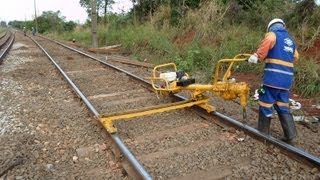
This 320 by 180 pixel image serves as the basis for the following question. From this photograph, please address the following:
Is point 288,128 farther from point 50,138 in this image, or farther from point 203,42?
point 203,42

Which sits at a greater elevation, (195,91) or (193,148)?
(195,91)

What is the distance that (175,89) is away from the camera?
5.97 m

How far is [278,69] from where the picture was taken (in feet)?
15.0

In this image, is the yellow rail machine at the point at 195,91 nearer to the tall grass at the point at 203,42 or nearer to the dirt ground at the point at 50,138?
the dirt ground at the point at 50,138

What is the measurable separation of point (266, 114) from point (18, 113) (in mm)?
4320

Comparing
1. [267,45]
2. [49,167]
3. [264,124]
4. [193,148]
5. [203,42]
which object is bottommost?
[49,167]

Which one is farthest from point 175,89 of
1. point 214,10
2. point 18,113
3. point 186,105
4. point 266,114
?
point 214,10

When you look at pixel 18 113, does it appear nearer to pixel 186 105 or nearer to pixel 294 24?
pixel 186 105

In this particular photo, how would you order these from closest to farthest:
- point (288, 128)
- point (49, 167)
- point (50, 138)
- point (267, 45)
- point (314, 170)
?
point (314, 170) < point (49, 167) < point (267, 45) < point (288, 128) < point (50, 138)

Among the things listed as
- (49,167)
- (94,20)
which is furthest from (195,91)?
(94,20)

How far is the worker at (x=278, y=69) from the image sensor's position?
14.9 feet

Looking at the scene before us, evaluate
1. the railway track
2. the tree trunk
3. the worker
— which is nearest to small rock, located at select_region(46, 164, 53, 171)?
the railway track

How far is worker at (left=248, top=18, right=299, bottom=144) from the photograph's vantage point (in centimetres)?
→ 455

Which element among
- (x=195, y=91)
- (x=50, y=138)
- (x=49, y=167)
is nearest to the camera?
(x=49, y=167)
